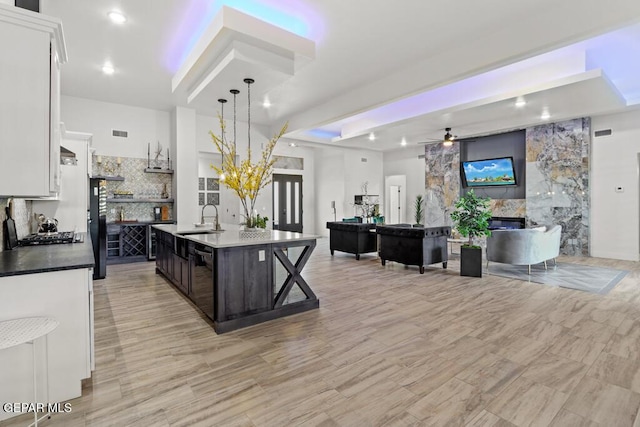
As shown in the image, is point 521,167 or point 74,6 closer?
point 74,6

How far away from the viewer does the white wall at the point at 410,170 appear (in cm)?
1183

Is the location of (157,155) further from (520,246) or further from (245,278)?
(520,246)

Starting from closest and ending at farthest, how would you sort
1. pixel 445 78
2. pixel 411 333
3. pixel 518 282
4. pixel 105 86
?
pixel 411 333 → pixel 445 78 → pixel 518 282 → pixel 105 86

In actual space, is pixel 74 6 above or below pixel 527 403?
above

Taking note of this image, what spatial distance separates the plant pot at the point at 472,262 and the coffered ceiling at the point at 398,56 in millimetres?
2822

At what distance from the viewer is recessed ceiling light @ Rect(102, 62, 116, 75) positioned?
5434mm

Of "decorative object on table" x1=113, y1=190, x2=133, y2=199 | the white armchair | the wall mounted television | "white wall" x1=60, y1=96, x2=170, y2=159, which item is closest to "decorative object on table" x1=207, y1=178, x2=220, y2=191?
"white wall" x1=60, y1=96, x2=170, y2=159

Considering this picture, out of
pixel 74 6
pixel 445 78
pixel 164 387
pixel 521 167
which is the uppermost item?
pixel 74 6

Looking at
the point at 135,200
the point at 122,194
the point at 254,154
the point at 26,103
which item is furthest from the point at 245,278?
the point at 254,154

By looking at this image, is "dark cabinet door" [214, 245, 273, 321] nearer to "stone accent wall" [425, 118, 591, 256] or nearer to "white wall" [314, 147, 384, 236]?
"stone accent wall" [425, 118, 591, 256]

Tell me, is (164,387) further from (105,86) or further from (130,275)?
(105,86)

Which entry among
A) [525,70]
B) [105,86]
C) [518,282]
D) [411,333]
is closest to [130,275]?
[105,86]

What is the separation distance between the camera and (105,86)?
21.0 ft

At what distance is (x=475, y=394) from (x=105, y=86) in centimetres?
773
